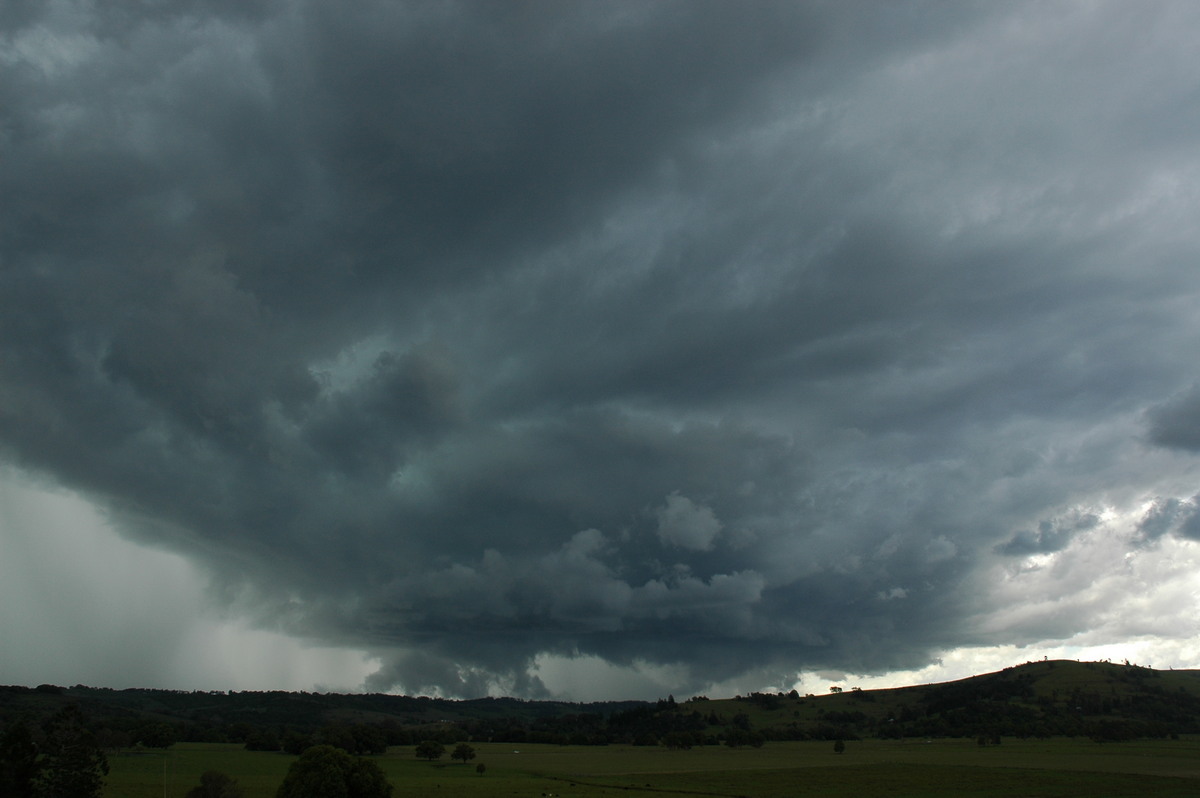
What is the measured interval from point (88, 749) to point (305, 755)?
2912cm

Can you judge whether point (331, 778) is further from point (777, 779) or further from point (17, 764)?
point (777, 779)

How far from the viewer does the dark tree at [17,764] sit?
102m

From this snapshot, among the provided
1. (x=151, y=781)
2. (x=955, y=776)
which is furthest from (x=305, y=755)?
(x=955, y=776)

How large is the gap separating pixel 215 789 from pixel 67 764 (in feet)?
69.9

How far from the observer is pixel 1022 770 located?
16850cm

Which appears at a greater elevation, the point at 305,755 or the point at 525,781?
the point at 305,755

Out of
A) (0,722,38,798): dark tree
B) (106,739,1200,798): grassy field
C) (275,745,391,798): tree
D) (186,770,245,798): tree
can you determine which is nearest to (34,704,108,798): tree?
(0,722,38,798): dark tree

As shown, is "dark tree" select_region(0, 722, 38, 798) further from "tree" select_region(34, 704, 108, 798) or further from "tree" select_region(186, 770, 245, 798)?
"tree" select_region(186, 770, 245, 798)

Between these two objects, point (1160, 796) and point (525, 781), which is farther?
point (525, 781)

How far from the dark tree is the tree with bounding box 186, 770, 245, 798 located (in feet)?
68.4

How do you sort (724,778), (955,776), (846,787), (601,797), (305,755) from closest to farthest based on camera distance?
(305,755), (601,797), (846,787), (955,776), (724,778)

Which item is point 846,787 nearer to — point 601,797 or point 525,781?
point 601,797

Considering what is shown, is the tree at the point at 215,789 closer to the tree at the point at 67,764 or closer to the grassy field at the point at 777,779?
the grassy field at the point at 777,779

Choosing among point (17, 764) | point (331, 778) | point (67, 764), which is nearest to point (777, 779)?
point (331, 778)
